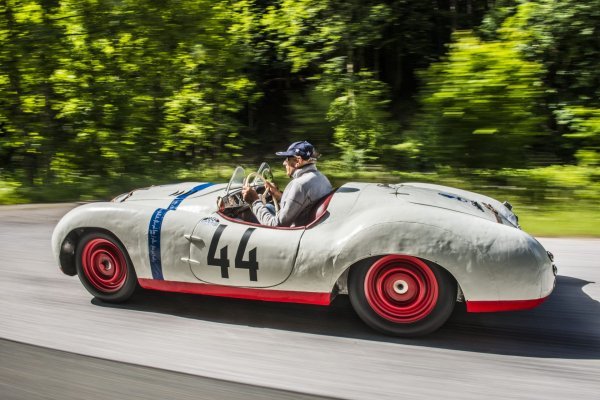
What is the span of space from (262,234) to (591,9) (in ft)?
58.8

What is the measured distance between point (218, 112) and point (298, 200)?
37.5 feet

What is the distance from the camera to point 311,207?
431 cm

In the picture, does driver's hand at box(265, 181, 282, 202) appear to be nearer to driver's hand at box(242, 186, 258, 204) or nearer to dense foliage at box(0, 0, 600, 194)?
driver's hand at box(242, 186, 258, 204)

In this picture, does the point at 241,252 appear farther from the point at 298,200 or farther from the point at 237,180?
the point at 237,180

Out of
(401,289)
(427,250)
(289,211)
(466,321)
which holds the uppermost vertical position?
(289,211)

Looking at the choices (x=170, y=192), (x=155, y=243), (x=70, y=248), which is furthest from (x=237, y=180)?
(x=70, y=248)

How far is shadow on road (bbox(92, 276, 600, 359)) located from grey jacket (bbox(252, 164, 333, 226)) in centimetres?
69

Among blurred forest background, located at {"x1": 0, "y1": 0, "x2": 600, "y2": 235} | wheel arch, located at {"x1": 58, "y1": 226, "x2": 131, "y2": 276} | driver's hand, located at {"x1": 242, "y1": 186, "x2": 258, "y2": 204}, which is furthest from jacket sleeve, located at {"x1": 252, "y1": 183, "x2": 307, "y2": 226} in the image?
blurred forest background, located at {"x1": 0, "y1": 0, "x2": 600, "y2": 235}

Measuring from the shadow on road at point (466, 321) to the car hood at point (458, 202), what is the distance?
27.1 inches

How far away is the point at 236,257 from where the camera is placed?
4.04 m

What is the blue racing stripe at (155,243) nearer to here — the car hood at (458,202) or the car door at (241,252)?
the car door at (241,252)

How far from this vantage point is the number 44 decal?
3996mm

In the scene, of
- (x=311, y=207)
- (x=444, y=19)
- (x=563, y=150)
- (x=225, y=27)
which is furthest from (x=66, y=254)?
(x=444, y=19)

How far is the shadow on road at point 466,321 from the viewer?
3.73 meters
